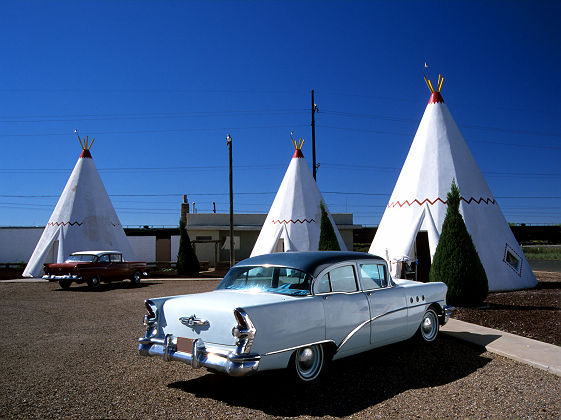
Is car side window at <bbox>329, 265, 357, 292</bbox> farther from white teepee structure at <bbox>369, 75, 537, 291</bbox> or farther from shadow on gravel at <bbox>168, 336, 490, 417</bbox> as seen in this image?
white teepee structure at <bbox>369, 75, 537, 291</bbox>

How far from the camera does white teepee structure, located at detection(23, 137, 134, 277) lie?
19.4 metres

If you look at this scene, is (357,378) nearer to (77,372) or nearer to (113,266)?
(77,372)

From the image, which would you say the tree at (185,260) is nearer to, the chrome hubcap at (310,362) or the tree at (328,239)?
the tree at (328,239)

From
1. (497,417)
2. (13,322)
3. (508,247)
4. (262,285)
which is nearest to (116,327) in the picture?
(13,322)

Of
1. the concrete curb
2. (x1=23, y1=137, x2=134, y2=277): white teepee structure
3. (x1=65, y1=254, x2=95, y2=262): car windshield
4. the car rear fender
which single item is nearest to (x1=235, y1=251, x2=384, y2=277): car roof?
the car rear fender

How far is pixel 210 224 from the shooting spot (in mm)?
25406

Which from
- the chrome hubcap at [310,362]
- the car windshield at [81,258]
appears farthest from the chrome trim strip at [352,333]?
the car windshield at [81,258]

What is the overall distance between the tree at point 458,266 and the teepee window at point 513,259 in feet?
11.1

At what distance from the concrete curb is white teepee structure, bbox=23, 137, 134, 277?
1676 centimetres

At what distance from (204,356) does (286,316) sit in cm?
75

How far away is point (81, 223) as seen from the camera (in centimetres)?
1994

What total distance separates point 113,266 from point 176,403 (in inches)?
493

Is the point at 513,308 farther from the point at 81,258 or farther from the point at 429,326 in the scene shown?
the point at 81,258

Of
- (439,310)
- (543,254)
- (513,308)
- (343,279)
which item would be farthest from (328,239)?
(543,254)
